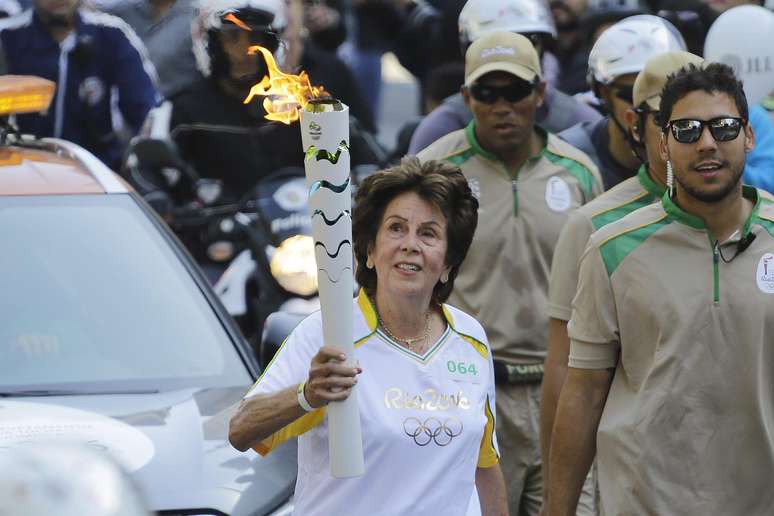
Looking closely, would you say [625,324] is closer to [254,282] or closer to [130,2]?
[254,282]

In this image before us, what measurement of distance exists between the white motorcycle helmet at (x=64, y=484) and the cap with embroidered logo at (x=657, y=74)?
3731mm

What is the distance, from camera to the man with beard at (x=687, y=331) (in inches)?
167

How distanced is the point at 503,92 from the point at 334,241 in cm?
257

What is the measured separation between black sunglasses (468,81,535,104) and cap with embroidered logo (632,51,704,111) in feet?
2.63

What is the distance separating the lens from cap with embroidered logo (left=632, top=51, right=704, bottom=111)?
16.9 ft

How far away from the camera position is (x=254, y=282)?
7062mm

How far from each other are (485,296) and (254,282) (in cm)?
165

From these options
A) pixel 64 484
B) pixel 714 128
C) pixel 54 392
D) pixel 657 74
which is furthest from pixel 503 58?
pixel 64 484

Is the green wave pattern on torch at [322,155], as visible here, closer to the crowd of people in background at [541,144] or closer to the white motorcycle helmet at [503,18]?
the crowd of people in background at [541,144]

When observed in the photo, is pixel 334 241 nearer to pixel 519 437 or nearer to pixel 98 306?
pixel 98 306

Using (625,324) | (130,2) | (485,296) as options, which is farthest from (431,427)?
(130,2)

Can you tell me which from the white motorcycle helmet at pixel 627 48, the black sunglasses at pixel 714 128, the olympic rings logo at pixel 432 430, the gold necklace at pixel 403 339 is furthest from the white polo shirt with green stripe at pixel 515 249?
the olympic rings logo at pixel 432 430

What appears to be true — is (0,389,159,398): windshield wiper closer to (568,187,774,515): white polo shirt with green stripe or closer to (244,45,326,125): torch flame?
(244,45,326,125): torch flame

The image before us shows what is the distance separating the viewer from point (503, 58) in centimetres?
605
